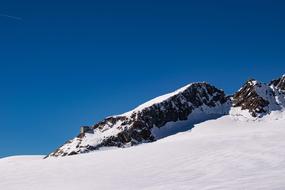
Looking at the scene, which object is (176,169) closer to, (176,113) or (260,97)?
(176,113)

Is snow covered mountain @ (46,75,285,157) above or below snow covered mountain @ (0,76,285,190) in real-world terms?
above

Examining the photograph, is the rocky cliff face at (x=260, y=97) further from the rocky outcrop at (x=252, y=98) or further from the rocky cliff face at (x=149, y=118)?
the rocky cliff face at (x=149, y=118)

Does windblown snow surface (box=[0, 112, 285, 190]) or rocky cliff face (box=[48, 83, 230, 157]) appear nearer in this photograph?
windblown snow surface (box=[0, 112, 285, 190])

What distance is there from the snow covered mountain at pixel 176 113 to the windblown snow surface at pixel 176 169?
7631 cm

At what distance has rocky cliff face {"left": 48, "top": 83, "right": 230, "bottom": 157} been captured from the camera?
360 feet

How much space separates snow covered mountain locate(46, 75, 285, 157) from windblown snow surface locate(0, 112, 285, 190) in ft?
250

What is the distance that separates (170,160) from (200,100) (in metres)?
104

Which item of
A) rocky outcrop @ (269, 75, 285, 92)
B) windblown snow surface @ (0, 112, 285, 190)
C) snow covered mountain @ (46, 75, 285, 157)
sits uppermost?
rocky outcrop @ (269, 75, 285, 92)

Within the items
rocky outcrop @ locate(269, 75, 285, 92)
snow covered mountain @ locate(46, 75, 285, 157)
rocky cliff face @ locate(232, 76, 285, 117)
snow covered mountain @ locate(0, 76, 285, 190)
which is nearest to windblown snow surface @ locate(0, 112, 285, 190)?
snow covered mountain @ locate(0, 76, 285, 190)

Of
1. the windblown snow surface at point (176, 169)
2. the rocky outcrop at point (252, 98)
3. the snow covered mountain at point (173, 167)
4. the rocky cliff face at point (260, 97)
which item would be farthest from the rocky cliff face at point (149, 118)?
the windblown snow surface at point (176, 169)

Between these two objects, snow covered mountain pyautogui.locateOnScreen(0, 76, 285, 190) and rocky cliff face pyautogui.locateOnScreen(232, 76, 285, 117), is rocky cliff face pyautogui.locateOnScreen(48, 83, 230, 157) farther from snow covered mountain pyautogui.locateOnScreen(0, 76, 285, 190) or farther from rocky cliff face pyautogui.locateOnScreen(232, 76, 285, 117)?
snow covered mountain pyautogui.locateOnScreen(0, 76, 285, 190)

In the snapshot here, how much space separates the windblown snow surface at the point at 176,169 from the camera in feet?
59.8

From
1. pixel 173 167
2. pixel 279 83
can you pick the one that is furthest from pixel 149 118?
pixel 173 167

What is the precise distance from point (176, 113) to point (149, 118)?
8072mm
